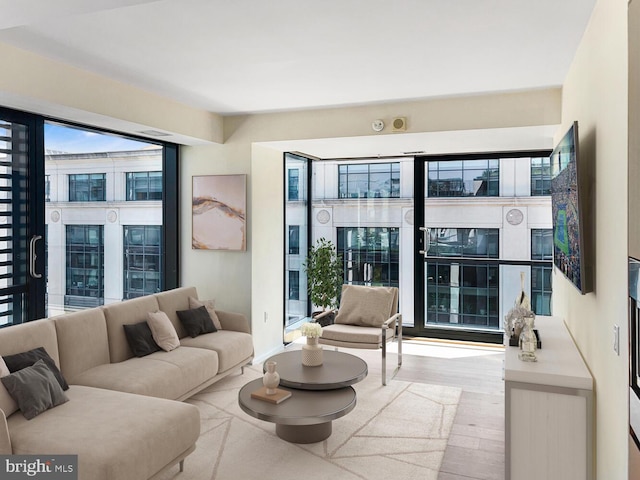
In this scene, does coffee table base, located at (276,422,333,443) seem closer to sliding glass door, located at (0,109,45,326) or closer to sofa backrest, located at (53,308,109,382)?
sofa backrest, located at (53,308,109,382)

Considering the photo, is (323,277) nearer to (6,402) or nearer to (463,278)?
(463,278)

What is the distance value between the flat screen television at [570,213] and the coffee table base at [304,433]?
1911 millimetres

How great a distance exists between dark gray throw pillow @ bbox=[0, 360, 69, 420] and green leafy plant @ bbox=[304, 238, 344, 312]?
356cm

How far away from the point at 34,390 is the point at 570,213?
10.3 feet

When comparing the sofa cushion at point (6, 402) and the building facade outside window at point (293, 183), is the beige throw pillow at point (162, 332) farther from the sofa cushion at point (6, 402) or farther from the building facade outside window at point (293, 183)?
the building facade outside window at point (293, 183)

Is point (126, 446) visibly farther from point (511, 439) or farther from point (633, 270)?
point (633, 270)

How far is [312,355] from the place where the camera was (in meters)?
3.89

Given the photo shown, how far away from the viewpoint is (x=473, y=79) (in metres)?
3.93

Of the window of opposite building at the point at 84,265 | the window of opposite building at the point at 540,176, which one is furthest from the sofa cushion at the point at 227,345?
the window of opposite building at the point at 540,176

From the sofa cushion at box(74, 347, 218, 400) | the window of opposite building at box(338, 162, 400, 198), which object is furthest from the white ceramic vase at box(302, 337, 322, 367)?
Answer: the window of opposite building at box(338, 162, 400, 198)

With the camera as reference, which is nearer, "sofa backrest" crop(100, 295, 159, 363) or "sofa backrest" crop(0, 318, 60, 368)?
"sofa backrest" crop(0, 318, 60, 368)

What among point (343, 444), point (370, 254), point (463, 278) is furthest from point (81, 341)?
point (463, 278)

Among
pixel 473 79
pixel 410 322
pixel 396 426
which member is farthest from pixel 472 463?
pixel 410 322

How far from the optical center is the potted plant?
6.16 meters
